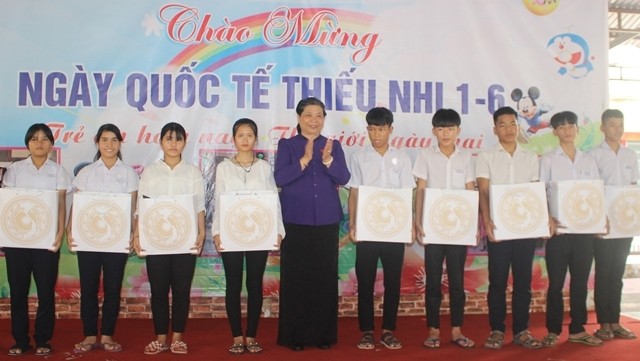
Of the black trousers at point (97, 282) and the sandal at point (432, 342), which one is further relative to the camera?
the sandal at point (432, 342)

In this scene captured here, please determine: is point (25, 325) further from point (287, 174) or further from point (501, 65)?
point (501, 65)

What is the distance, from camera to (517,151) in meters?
3.43

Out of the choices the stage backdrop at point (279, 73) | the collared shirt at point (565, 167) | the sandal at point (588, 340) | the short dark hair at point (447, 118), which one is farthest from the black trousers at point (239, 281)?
the sandal at point (588, 340)

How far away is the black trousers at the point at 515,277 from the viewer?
11.0 feet

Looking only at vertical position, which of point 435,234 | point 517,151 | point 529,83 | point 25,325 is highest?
point 529,83

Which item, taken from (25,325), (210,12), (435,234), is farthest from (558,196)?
(25,325)

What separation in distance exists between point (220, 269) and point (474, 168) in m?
2.10

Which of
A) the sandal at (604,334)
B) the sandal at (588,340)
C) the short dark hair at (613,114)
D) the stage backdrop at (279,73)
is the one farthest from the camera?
the stage backdrop at (279,73)

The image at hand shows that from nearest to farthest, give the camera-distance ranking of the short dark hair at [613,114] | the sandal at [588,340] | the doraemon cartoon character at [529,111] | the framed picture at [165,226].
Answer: the framed picture at [165,226] < the sandal at [588,340] < the short dark hair at [613,114] < the doraemon cartoon character at [529,111]

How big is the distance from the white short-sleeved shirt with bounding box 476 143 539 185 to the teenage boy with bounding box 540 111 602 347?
0.50 ft

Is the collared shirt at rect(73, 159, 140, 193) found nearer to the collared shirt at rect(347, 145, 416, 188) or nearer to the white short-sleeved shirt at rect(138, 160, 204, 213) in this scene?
the white short-sleeved shirt at rect(138, 160, 204, 213)

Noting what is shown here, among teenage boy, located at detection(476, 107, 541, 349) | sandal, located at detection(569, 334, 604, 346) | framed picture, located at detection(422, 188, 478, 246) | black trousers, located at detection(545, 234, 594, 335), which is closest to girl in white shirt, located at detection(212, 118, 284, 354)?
framed picture, located at detection(422, 188, 478, 246)

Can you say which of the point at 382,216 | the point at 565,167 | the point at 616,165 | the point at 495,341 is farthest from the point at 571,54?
the point at 495,341

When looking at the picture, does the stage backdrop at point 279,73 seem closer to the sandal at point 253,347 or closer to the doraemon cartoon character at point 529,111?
the doraemon cartoon character at point 529,111
